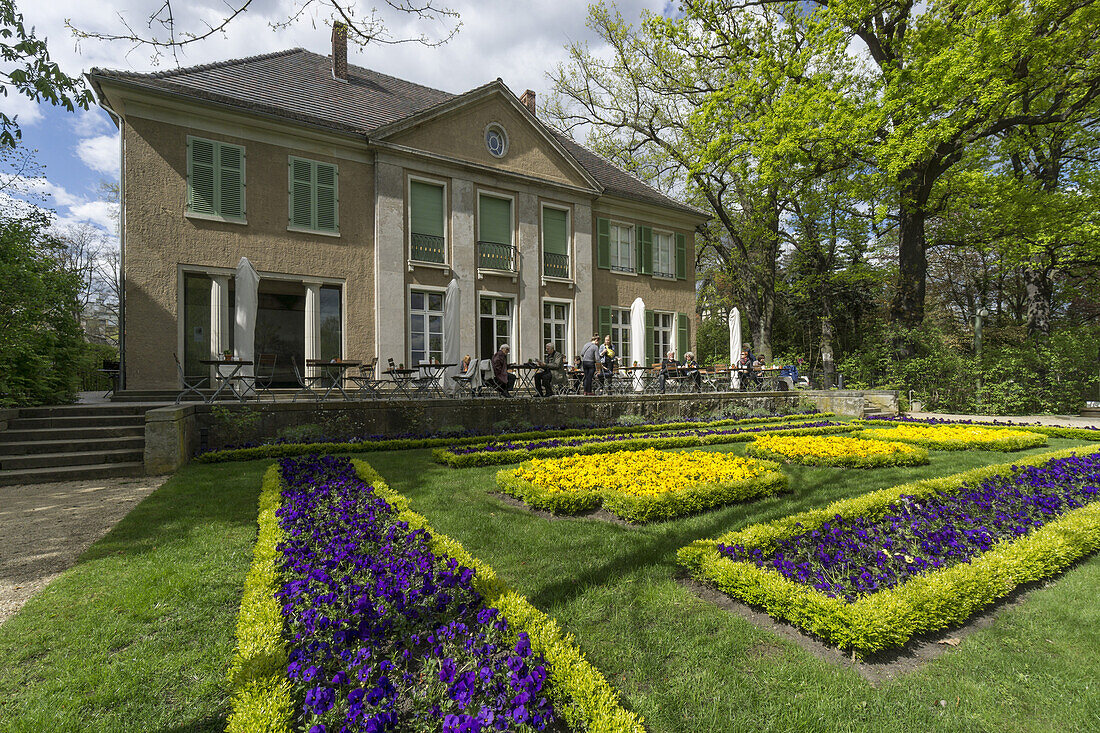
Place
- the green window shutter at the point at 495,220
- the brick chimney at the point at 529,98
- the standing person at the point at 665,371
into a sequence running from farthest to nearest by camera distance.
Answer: the brick chimney at the point at 529,98 → the green window shutter at the point at 495,220 → the standing person at the point at 665,371

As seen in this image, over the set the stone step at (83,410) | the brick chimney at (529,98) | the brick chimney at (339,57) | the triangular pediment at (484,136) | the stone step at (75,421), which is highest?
the brick chimney at (529,98)

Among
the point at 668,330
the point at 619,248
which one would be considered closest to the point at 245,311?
the point at 619,248

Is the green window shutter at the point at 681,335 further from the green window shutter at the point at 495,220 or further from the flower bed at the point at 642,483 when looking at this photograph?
the flower bed at the point at 642,483

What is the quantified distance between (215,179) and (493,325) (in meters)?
8.29

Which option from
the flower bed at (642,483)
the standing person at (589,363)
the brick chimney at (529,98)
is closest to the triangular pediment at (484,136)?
the brick chimney at (529,98)

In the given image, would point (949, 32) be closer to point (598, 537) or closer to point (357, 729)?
point (598, 537)

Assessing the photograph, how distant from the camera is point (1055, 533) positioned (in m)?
4.07

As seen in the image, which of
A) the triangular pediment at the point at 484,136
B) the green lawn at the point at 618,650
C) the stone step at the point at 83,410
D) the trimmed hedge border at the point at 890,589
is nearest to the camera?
the green lawn at the point at 618,650

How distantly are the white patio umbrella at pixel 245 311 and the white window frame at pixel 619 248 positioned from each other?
12138mm

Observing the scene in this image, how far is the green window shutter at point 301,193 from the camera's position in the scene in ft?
43.2

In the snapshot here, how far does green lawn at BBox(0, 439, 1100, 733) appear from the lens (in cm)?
219

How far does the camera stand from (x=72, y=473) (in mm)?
6957

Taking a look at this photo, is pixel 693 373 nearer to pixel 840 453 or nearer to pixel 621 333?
pixel 621 333

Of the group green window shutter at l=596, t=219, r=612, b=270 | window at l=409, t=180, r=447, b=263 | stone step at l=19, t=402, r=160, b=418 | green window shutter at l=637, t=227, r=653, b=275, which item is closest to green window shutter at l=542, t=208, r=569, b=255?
green window shutter at l=596, t=219, r=612, b=270
